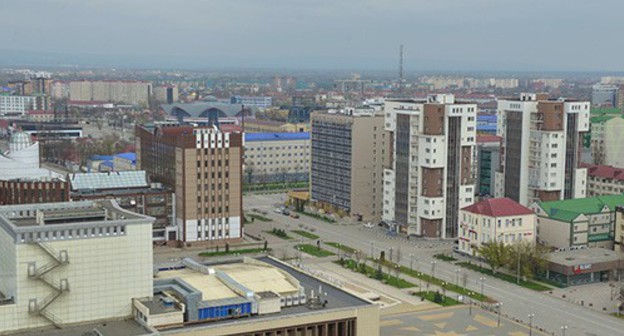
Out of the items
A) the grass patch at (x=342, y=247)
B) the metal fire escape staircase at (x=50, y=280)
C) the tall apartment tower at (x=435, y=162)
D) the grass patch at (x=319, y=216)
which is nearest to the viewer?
the metal fire escape staircase at (x=50, y=280)

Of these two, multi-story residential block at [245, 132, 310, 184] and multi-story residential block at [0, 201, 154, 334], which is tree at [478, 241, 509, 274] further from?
multi-story residential block at [245, 132, 310, 184]

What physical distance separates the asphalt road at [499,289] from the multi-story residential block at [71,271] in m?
17.0

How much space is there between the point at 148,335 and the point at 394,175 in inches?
1236

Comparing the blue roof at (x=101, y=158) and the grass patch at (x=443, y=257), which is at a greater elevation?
the blue roof at (x=101, y=158)

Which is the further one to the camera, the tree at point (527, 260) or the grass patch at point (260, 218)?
the grass patch at point (260, 218)

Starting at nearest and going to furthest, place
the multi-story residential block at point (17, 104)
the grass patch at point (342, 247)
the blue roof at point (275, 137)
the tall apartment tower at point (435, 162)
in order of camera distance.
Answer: the grass patch at point (342, 247) < the tall apartment tower at point (435, 162) < the blue roof at point (275, 137) < the multi-story residential block at point (17, 104)

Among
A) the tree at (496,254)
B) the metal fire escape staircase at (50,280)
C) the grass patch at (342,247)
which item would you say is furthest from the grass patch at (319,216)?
the metal fire escape staircase at (50,280)

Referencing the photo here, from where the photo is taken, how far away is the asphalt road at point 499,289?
108ft

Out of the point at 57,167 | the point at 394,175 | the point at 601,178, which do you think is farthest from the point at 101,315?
the point at 57,167

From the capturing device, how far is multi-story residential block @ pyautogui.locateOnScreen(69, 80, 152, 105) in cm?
15876

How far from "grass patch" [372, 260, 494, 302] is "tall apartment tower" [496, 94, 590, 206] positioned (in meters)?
13.9

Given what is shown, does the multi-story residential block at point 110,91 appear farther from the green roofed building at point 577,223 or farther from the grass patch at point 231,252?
the green roofed building at point 577,223

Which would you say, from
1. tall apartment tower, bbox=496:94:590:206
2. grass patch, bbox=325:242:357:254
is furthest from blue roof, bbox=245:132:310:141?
grass patch, bbox=325:242:357:254

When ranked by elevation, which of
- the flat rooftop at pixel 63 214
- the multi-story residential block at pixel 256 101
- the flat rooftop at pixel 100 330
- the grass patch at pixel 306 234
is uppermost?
the multi-story residential block at pixel 256 101
